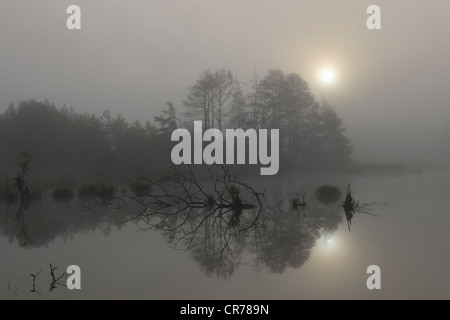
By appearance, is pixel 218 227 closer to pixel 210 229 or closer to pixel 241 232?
pixel 210 229

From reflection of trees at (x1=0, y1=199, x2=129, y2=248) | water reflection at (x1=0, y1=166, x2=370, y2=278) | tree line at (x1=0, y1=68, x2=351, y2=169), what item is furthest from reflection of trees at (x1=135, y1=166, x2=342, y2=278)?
tree line at (x1=0, y1=68, x2=351, y2=169)

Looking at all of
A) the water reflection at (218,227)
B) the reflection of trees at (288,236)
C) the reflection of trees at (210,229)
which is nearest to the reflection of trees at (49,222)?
the water reflection at (218,227)

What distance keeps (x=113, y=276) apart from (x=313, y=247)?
121 inches

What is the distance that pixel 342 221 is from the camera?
8.40m

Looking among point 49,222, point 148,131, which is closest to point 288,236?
point 49,222

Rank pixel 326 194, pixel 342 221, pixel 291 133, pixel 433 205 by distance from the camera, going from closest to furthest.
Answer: pixel 342 221
pixel 433 205
pixel 326 194
pixel 291 133

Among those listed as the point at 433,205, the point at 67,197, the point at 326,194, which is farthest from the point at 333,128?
the point at 67,197

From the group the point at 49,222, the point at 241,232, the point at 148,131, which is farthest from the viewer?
the point at 148,131

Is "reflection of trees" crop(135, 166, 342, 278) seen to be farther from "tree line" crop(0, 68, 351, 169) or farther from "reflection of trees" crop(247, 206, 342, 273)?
"tree line" crop(0, 68, 351, 169)

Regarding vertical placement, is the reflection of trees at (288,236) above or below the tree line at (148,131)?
below

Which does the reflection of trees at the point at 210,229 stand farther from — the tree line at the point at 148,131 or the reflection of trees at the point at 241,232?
the tree line at the point at 148,131

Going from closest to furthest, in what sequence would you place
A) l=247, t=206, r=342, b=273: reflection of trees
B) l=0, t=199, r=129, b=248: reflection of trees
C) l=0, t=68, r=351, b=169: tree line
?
1. l=247, t=206, r=342, b=273: reflection of trees
2. l=0, t=199, r=129, b=248: reflection of trees
3. l=0, t=68, r=351, b=169: tree line

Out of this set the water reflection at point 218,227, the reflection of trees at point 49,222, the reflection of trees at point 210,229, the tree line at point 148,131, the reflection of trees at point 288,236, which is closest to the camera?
the reflection of trees at point 288,236

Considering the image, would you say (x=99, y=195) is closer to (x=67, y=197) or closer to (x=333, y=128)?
(x=67, y=197)
